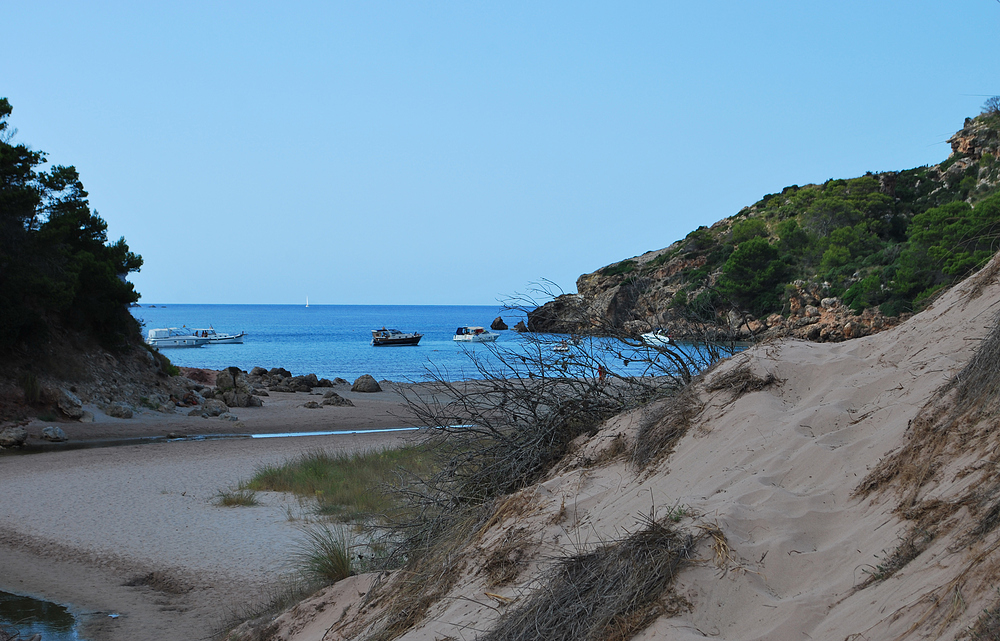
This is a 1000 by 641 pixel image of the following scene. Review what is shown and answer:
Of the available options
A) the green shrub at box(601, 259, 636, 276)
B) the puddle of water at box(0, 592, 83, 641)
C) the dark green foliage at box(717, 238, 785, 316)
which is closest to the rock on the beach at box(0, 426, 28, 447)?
the puddle of water at box(0, 592, 83, 641)

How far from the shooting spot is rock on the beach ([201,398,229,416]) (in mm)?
27156

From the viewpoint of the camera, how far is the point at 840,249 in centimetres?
4578

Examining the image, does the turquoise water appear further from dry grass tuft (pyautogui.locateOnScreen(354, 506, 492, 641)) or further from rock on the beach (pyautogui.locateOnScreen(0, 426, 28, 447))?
rock on the beach (pyautogui.locateOnScreen(0, 426, 28, 447))

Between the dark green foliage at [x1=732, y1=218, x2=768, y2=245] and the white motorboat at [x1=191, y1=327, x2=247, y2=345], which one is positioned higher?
the dark green foliage at [x1=732, y1=218, x2=768, y2=245]

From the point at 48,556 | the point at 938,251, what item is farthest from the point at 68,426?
the point at 938,251

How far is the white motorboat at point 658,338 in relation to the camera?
6883mm

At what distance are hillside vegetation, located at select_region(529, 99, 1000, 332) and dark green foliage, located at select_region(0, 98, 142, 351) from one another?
19148 millimetres

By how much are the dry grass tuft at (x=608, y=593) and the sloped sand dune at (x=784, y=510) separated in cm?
8

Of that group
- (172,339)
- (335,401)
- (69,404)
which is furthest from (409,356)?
(69,404)

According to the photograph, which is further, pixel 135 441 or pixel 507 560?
pixel 135 441

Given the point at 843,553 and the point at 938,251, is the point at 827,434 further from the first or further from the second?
the point at 938,251

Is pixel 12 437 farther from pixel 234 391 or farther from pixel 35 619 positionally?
pixel 35 619

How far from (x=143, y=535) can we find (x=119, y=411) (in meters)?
15.7

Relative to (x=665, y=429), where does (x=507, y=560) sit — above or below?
below
